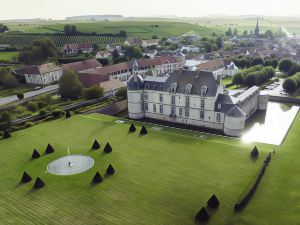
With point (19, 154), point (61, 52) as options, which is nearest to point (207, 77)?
point (19, 154)

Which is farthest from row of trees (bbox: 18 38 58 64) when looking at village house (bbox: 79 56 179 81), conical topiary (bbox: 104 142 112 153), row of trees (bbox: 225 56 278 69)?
conical topiary (bbox: 104 142 112 153)

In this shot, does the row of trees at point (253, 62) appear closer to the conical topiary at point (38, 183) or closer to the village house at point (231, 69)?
the village house at point (231, 69)

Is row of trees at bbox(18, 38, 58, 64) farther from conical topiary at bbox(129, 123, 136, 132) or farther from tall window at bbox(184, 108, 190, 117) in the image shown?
tall window at bbox(184, 108, 190, 117)

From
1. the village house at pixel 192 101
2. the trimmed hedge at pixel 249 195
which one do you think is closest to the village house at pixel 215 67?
the village house at pixel 192 101

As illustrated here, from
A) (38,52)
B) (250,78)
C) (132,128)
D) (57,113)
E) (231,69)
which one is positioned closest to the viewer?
(132,128)

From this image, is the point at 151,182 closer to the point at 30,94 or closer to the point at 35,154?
the point at 35,154

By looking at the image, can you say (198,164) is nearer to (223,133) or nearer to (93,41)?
(223,133)

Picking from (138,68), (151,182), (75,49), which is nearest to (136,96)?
(151,182)

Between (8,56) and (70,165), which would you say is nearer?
(70,165)
